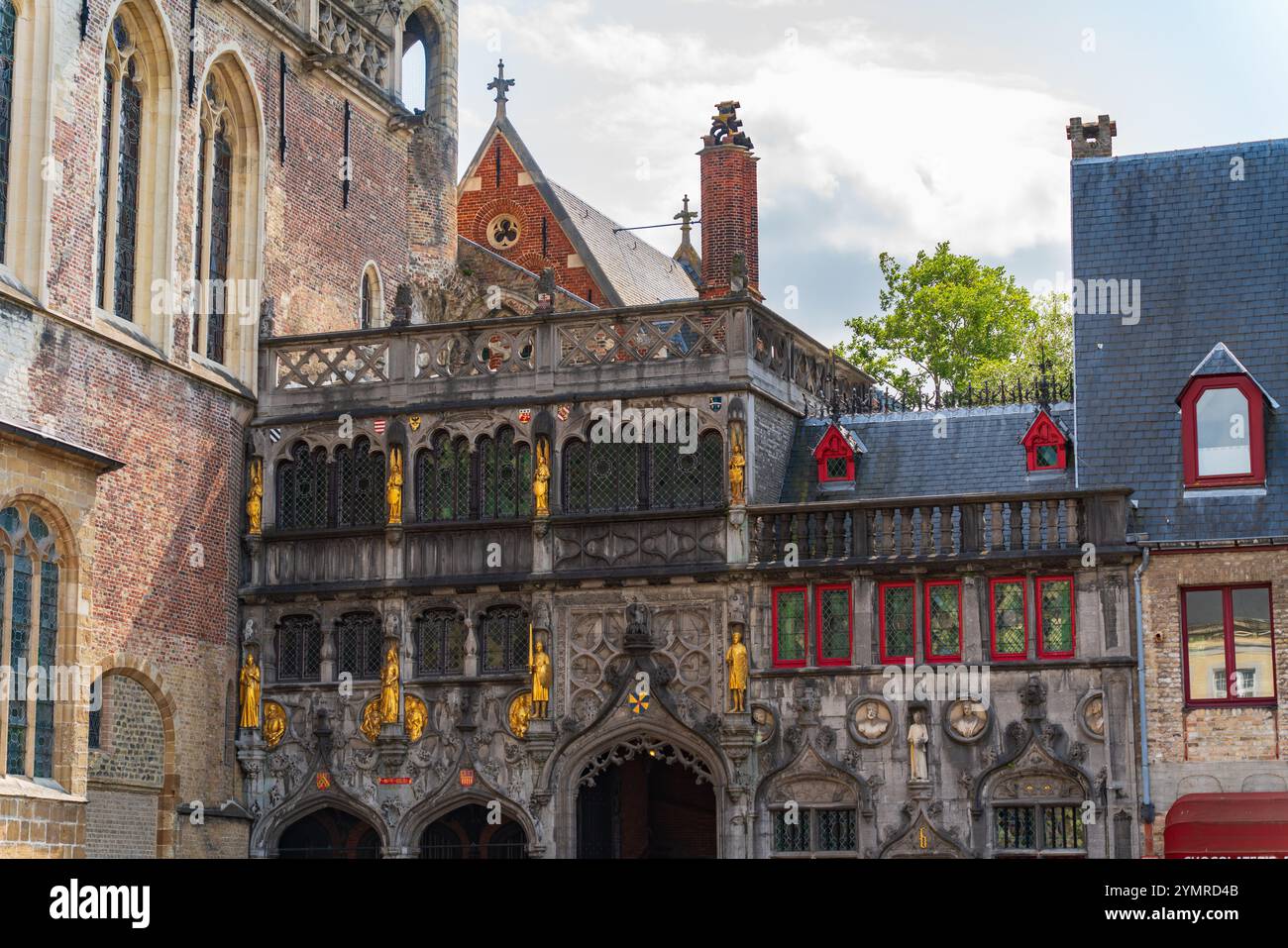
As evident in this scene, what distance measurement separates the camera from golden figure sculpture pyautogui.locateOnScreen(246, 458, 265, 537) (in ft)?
101

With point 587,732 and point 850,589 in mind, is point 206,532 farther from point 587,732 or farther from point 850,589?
point 850,589

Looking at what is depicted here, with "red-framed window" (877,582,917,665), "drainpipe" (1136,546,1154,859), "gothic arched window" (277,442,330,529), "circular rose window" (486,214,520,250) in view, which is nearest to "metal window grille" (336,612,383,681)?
"gothic arched window" (277,442,330,529)

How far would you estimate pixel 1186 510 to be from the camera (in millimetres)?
27703

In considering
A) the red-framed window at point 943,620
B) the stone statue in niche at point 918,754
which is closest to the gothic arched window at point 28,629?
the stone statue in niche at point 918,754

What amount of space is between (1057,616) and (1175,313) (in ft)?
16.0

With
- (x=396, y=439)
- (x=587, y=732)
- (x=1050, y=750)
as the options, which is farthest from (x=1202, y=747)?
(x=396, y=439)

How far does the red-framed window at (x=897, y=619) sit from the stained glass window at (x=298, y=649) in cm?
815

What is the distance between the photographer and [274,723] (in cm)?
3022

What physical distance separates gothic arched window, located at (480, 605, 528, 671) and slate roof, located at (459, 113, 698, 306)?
15.2 meters

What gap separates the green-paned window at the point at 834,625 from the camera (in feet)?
92.8

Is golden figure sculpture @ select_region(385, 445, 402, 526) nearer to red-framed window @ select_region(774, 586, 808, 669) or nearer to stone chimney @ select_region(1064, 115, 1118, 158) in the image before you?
red-framed window @ select_region(774, 586, 808, 669)

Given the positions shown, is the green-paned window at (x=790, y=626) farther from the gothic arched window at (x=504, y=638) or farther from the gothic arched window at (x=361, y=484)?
the gothic arched window at (x=361, y=484)

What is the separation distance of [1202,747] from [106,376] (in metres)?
14.9

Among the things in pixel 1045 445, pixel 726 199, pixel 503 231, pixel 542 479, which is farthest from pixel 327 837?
pixel 503 231
